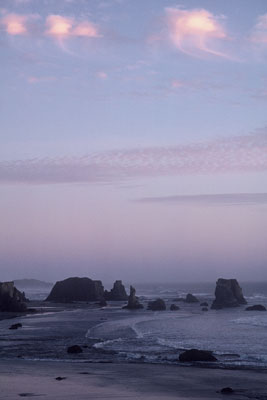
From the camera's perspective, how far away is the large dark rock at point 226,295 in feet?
386

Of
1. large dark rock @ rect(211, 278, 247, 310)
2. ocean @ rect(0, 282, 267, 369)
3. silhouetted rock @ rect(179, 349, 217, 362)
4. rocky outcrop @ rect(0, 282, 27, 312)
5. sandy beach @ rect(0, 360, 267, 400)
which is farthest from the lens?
large dark rock @ rect(211, 278, 247, 310)

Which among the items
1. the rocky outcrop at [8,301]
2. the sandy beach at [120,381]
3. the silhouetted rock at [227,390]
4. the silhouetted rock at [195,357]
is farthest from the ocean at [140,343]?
the rocky outcrop at [8,301]

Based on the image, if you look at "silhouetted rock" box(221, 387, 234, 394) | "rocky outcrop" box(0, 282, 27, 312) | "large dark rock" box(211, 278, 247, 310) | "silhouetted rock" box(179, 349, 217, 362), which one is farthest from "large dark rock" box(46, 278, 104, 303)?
"silhouetted rock" box(221, 387, 234, 394)

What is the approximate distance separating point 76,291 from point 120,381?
136 metres

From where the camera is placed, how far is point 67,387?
23.4m

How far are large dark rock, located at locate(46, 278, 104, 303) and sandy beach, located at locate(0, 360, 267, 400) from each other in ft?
420

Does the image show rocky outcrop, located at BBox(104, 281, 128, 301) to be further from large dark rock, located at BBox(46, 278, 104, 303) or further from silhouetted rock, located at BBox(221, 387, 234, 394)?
silhouetted rock, located at BBox(221, 387, 234, 394)

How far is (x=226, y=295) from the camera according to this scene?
4724 inches

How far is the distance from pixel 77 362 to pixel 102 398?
1202 cm

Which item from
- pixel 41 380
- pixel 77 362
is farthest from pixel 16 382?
pixel 77 362

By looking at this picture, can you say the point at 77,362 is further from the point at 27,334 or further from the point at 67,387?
the point at 27,334

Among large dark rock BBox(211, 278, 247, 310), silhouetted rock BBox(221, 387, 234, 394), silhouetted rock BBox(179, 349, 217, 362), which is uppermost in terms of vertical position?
large dark rock BBox(211, 278, 247, 310)

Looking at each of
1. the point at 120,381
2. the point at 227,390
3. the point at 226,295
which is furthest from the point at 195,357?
the point at 226,295

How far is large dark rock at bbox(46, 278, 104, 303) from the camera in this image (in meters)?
159
